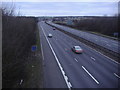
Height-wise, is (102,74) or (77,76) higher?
(102,74)

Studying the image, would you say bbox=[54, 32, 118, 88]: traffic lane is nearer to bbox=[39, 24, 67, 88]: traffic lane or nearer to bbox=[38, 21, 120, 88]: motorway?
bbox=[38, 21, 120, 88]: motorway

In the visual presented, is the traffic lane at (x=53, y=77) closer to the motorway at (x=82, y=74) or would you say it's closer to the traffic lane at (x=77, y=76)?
the motorway at (x=82, y=74)

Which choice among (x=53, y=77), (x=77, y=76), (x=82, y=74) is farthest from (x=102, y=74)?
(x=53, y=77)

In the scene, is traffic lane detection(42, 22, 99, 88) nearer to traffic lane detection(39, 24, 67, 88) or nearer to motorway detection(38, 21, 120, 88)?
motorway detection(38, 21, 120, 88)

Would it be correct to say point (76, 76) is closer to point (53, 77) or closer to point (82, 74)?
point (82, 74)

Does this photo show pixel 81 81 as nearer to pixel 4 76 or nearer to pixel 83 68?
pixel 83 68

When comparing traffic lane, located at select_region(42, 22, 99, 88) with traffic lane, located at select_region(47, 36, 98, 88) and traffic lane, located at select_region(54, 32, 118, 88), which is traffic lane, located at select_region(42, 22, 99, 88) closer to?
traffic lane, located at select_region(47, 36, 98, 88)

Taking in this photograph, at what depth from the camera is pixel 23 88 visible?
11734 mm

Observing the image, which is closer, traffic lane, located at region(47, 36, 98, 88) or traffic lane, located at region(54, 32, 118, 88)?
traffic lane, located at region(47, 36, 98, 88)

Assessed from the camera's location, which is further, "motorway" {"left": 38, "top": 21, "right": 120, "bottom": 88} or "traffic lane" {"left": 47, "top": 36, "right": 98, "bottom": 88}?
"motorway" {"left": 38, "top": 21, "right": 120, "bottom": 88}

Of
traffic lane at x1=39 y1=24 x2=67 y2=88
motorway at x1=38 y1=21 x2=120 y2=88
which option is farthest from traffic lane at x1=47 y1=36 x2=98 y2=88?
traffic lane at x1=39 y1=24 x2=67 y2=88

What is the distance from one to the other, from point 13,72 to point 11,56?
295 cm

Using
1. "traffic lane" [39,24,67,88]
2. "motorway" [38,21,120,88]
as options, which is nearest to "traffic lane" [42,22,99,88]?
"motorway" [38,21,120,88]

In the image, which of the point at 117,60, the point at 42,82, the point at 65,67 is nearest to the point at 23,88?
the point at 42,82
